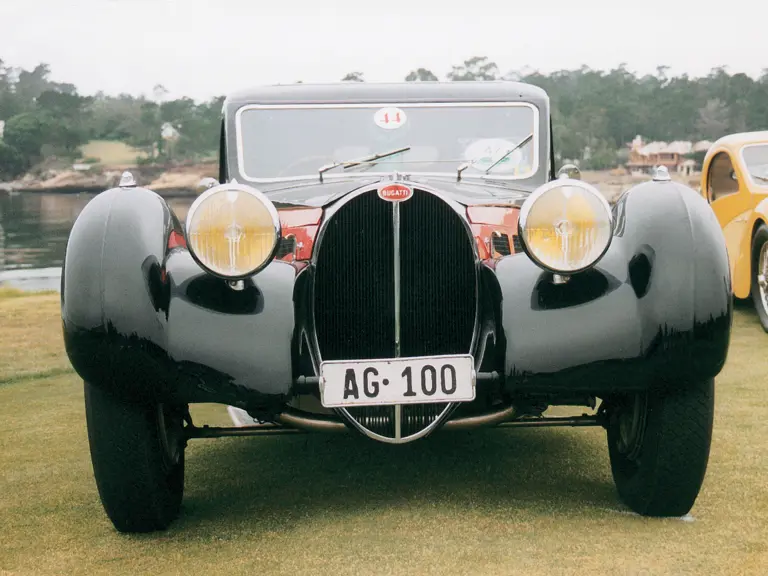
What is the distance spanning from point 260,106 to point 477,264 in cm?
181

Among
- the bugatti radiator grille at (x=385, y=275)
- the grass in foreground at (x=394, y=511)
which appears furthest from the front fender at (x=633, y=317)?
the grass in foreground at (x=394, y=511)

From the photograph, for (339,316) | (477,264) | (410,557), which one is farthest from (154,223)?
(410,557)

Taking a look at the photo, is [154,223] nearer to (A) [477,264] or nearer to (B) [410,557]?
(A) [477,264]

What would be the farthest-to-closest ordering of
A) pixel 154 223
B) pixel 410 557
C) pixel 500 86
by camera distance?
pixel 500 86 < pixel 154 223 < pixel 410 557

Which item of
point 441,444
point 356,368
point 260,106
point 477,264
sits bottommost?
point 441,444

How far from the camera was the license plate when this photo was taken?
123 inches

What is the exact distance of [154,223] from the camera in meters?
3.22

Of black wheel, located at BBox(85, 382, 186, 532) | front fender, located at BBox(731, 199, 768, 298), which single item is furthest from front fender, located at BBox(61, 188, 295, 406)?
front fender, located at BBox(731, 199, 768, 298)

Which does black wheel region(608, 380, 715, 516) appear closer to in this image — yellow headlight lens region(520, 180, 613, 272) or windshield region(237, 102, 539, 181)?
yellow headlight lens region(520, 180, 613, 272)

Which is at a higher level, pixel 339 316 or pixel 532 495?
pixel 339 316

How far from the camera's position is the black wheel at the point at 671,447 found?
318 centimetres

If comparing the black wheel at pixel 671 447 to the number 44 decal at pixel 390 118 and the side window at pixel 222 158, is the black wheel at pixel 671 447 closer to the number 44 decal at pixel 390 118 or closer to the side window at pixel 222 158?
the number 44 decal at pixel 390 118

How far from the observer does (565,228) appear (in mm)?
3135

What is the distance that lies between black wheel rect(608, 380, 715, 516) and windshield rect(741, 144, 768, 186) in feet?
18.9
